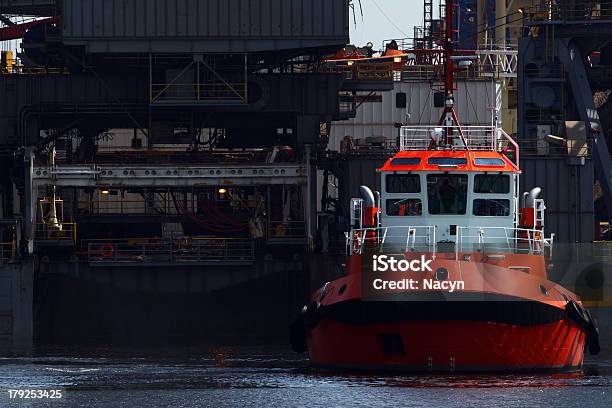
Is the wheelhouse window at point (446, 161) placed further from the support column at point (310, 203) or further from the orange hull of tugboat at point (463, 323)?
the support column at point (310, 203)

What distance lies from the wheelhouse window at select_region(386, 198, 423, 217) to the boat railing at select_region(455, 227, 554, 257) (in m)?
1.66

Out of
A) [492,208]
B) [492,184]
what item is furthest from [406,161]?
[492,208]

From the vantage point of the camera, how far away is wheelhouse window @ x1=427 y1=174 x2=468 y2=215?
51.4 meters

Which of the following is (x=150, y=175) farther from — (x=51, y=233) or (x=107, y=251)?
(x=51, y=233)

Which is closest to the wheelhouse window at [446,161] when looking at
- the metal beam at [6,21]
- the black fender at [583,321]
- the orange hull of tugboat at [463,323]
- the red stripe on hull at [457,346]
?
the orange hull of tugboat at [463,323]

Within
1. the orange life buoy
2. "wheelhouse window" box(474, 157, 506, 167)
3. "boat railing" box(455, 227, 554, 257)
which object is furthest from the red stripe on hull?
the orange life buoy

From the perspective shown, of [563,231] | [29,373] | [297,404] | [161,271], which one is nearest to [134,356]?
[29,373]

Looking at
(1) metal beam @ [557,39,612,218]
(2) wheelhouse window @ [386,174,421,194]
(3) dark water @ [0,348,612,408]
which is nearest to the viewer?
(3) dark water @ [0,348,612,408]

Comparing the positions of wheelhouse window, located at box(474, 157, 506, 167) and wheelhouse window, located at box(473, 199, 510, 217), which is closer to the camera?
wheelhouse window, located at box(473, 199, 510, 217)

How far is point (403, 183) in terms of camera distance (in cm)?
5188

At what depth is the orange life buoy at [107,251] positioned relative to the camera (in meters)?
71.5

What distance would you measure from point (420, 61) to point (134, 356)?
3629cm

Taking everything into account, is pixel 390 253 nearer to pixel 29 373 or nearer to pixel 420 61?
pixel 29 373

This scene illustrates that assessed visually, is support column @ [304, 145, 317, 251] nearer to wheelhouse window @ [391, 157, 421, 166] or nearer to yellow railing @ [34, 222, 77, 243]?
yellow railing @ [34, 222, 77, 243]
